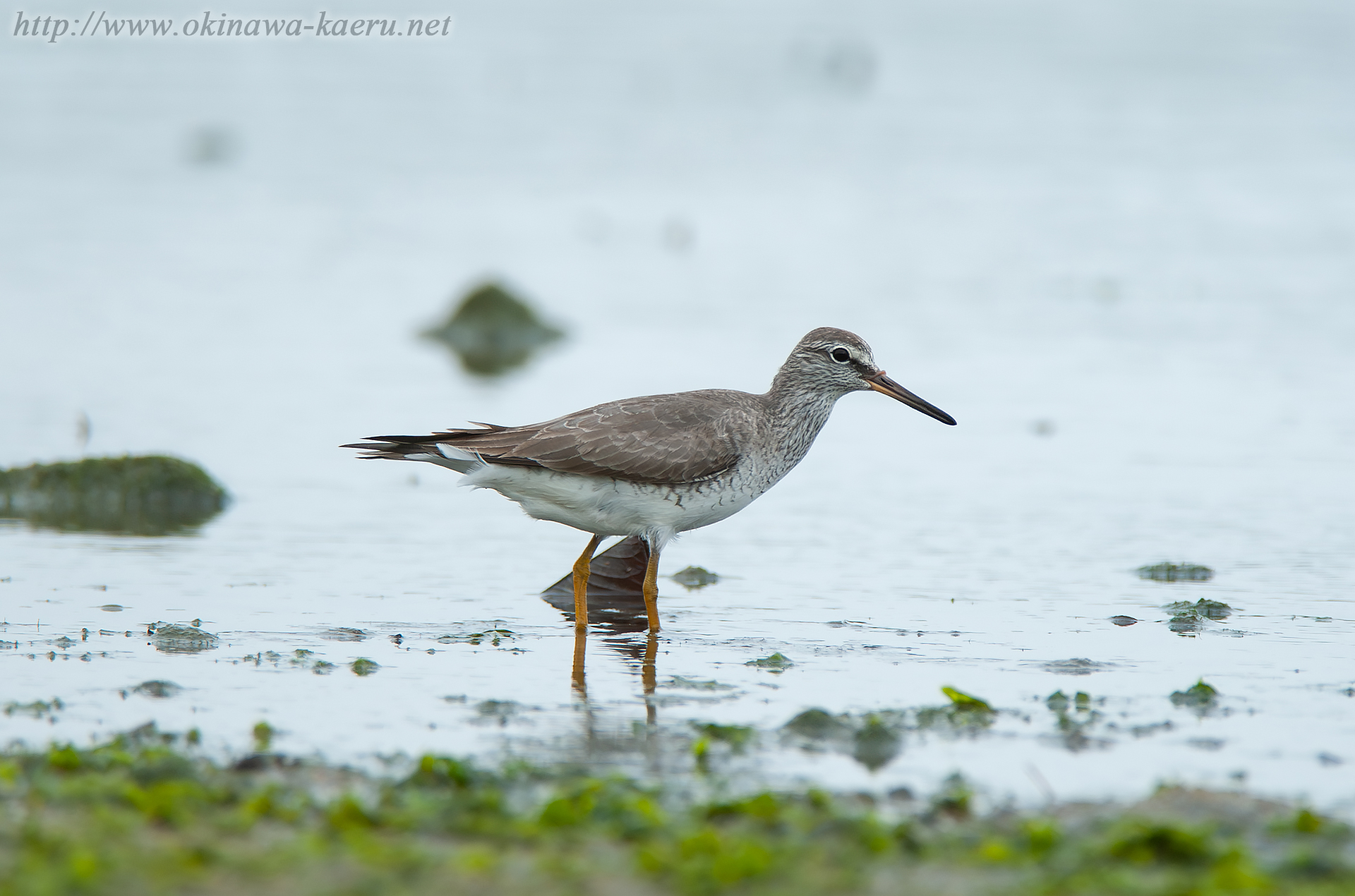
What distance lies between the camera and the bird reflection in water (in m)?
8.20

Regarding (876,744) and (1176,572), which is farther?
(1176,572)

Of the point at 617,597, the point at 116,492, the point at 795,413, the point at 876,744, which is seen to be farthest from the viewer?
the point at 116,492

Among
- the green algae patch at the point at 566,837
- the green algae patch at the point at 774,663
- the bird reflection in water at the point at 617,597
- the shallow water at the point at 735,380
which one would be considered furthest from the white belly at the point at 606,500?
the green algae patch at the point at 566,837

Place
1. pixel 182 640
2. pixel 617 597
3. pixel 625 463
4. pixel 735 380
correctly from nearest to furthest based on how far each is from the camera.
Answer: pixel 182 640, pixel 625 463, pixel 617 597, pixel 735 380

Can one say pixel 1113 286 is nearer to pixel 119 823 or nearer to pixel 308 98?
pixel 119 823

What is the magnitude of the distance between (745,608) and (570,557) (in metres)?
1.70

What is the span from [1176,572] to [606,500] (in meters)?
3.76

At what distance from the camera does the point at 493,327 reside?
Result: 16.7 metres

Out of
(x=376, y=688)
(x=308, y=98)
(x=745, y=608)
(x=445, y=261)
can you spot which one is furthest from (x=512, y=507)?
(x=308, y=98)

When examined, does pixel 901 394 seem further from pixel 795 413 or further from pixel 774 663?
pixel 774 663

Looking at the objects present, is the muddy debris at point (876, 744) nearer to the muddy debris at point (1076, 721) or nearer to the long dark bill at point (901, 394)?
the muddy debris at point (1076, 721)

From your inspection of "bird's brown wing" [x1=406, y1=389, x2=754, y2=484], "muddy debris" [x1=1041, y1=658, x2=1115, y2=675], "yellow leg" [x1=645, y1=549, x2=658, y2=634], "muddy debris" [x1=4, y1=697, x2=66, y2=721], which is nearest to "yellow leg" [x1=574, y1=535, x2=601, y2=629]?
"yellow leg" [x1=645, y1=549, x2=658, y2=634]

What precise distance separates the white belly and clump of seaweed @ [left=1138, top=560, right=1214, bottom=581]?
9.34ft

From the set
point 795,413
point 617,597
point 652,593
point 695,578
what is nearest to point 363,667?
point 652,593
